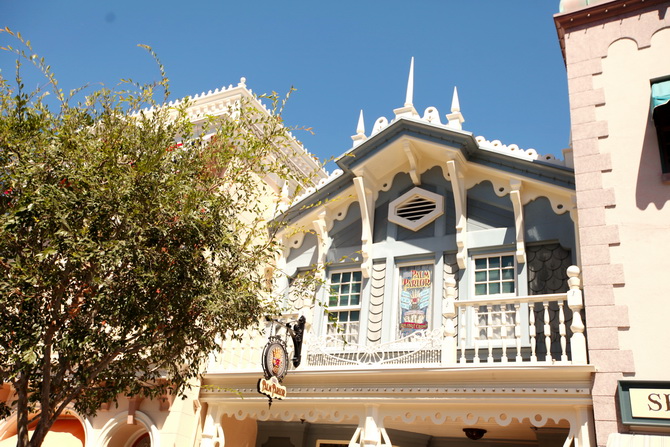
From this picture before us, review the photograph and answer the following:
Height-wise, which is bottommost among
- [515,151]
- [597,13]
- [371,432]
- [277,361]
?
[371,432]

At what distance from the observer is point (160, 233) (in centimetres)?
860

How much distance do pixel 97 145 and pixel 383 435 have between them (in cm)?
640

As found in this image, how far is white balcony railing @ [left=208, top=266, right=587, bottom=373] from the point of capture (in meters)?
8.77

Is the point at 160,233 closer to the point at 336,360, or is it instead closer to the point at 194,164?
the point at 194,164

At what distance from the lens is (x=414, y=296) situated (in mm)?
12141

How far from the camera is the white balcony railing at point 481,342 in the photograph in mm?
8766

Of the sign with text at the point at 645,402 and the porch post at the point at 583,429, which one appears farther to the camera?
the porch post at the point at 583,429

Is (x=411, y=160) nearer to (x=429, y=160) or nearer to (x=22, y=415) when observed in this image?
(x=429, y=160)

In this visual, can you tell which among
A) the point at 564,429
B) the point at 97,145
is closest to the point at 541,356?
the point at 564,429

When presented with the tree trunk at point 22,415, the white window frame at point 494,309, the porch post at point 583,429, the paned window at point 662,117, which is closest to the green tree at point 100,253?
the tree trunk at point 22,415

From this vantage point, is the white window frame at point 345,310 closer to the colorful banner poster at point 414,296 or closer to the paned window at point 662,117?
the colorful banner poster at point 414,296

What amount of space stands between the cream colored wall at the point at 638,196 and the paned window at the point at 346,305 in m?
5.50

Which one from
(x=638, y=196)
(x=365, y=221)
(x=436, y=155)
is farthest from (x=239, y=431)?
(x=638, y=196)

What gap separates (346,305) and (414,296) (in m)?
1.53
